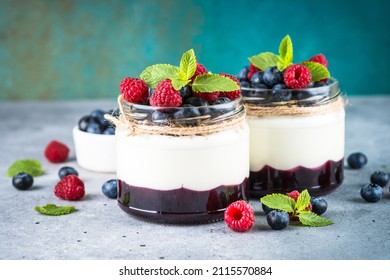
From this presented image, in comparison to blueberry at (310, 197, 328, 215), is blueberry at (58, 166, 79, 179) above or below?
above

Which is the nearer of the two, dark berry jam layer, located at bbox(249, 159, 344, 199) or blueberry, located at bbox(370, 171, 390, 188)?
dark berry jam layer, located at bbox(249, 159, 344, 199)

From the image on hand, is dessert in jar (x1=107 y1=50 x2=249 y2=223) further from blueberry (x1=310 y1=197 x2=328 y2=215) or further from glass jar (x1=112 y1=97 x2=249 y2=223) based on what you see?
blueberry (x1=310 y1=197 x2=328 y2=215)

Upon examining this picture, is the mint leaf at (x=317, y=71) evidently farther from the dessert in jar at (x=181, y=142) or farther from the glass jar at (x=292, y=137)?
the dessert in jar at (x=181, y=142)

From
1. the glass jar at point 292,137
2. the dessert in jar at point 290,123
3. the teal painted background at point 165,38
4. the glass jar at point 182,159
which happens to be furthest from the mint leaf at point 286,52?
the teal painted background at point 165,38

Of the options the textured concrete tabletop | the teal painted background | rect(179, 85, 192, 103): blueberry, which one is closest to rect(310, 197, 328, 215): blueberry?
the textured concrete tabletop

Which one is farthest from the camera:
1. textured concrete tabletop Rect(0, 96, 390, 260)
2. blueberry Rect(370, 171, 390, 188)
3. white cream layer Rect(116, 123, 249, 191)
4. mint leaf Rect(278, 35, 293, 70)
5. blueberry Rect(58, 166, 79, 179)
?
blueberry Rect(58, 166, 79, 179)

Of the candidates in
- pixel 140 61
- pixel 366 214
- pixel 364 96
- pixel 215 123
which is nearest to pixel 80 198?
pixel 215 123

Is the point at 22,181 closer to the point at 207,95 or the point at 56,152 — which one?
the point at 56,152
